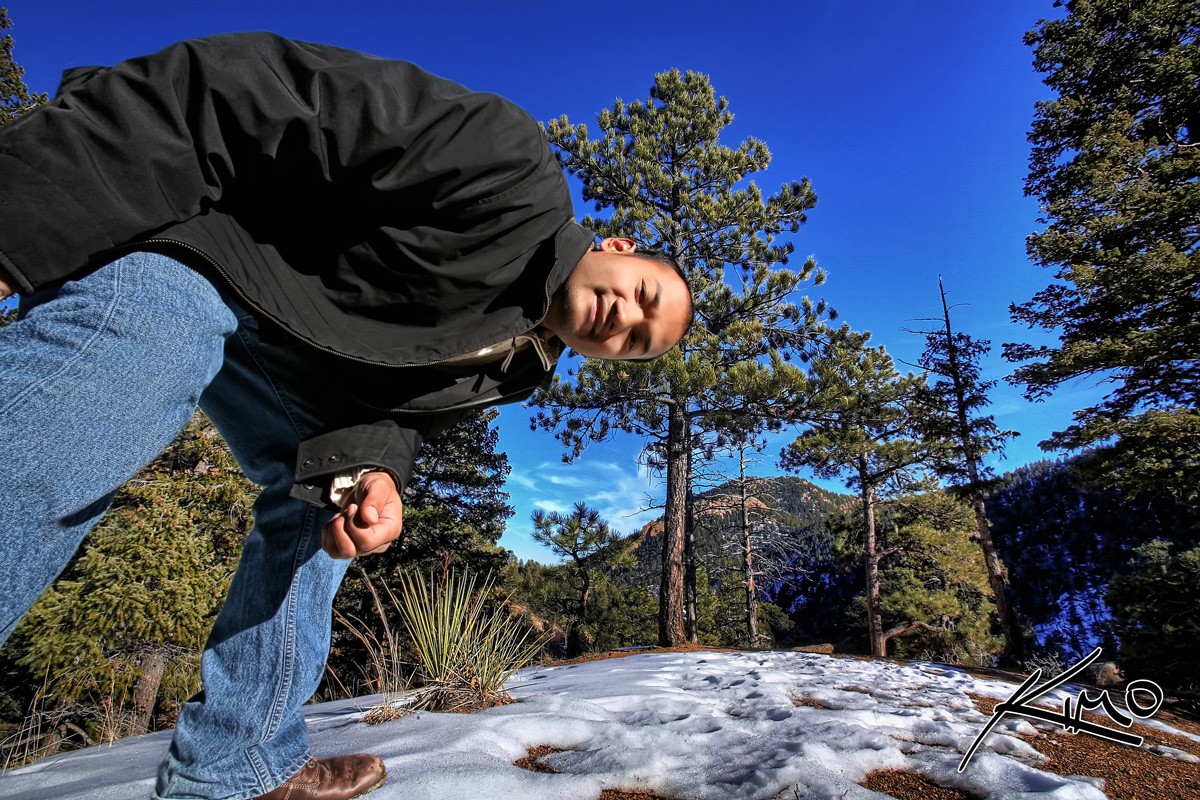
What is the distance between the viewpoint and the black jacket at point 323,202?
709mm

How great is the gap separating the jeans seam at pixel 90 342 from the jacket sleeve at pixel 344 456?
432 mm

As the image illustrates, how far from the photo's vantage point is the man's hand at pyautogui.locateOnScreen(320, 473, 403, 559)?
92cm

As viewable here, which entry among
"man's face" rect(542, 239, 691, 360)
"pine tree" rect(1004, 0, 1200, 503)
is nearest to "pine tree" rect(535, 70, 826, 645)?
"pine tree" rect(1004, 0, 1200, 503)

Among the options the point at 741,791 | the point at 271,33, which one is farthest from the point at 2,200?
the point at 741,791

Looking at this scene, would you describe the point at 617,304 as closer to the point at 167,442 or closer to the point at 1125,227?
the point at 167,442

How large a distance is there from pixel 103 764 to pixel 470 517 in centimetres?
944

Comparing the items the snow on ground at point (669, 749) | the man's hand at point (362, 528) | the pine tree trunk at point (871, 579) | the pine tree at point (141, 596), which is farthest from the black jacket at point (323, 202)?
the pine tree trunk at point (871, 579)

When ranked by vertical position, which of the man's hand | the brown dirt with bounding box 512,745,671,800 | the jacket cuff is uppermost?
the jacket cuff

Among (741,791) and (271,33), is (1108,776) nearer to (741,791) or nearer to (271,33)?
(741,791)

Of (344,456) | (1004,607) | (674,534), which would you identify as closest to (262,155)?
(344,456)

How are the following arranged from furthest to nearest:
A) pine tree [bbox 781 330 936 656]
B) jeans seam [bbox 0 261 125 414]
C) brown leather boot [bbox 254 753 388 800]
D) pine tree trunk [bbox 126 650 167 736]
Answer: pine tree [bbox 781 330 936 656] < pine tree trunk [bbox 126 650 167 736] < brown leather boot [bbox 254 753 388 800] < jeans seam [bbox 0 261 125 414]

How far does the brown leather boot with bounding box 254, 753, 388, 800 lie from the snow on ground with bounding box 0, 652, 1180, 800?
5 centimetres

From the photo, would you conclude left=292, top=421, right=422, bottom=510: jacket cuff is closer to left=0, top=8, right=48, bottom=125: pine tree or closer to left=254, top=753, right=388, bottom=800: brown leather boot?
left=254, top=753, right=388, bottom=800: brown leather boot

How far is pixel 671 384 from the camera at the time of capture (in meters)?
7.61
